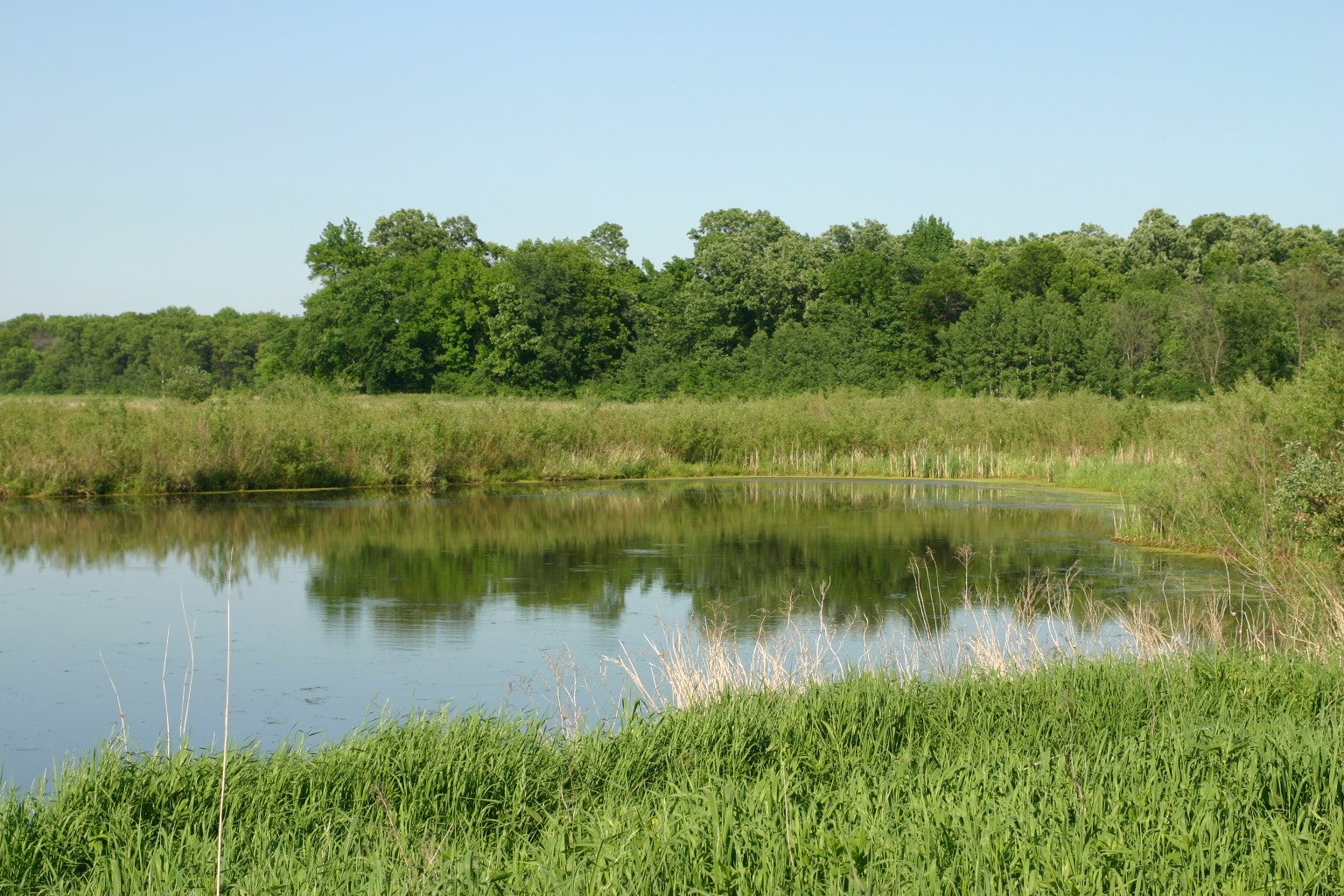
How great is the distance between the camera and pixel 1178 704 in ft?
22.7

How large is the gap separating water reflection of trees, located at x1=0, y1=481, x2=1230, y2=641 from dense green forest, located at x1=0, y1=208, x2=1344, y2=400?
2258cm

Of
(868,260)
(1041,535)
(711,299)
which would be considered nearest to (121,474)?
(1041,535)

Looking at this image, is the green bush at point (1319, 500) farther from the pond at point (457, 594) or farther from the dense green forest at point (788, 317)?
the dense green forest at point (788, 317)

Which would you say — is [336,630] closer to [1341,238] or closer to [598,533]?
[598,533]

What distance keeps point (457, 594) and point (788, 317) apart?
47.3m

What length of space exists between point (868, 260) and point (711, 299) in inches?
311

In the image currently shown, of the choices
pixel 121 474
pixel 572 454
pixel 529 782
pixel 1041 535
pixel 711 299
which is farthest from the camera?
pixel 711 299

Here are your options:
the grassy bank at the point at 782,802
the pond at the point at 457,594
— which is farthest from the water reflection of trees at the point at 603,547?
the grassy bank at the point at 782,802

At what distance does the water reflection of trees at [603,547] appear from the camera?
13.4 meters

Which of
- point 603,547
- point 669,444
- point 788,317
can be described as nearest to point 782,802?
point 603,547

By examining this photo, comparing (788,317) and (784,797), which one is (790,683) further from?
(788,317)

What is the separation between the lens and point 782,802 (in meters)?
5.17

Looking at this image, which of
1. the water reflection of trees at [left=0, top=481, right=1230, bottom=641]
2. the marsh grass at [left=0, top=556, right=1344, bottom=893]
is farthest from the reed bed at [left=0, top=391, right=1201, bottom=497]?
the marsh grass at [left=0, top=556, right=1344, bottom=893]

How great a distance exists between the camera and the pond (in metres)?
8.77
